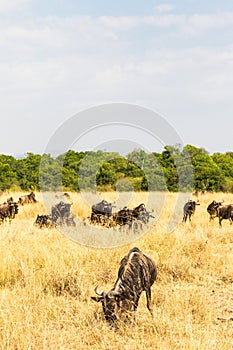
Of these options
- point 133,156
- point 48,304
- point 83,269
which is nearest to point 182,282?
point 83,269

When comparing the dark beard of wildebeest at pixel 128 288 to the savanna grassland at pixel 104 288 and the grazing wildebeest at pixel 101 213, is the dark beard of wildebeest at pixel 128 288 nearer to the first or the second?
the savanna grassland at pixel 104 288

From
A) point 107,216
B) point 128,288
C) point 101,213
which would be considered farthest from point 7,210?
point 128,288

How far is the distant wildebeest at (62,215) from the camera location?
423 inches

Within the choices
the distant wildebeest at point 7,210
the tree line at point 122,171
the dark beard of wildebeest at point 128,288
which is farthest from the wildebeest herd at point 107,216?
the tree line at point 122,171

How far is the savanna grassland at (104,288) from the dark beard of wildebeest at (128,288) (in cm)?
15

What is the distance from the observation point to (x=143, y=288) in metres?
4.53

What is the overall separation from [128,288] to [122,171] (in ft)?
84.7

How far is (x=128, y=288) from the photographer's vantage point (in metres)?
4.21

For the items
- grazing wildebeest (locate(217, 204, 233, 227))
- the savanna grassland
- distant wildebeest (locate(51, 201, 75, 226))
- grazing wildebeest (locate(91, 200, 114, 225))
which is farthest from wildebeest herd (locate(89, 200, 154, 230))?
grazing wildebeest (locate(217, 204, 233, 227))

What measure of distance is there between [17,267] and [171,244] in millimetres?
3334

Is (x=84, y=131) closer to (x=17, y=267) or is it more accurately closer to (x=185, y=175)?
(x=17, y=267)

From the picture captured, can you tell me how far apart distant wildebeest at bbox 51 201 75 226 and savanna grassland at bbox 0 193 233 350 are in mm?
1840

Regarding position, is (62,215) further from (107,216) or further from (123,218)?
(123,218)

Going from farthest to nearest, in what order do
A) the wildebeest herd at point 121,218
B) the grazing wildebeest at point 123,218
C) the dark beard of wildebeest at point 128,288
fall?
the grazing wildebeest at point 123,218 → the wildebeest herd at point 121,218 → the dark beard of wildebeest at point 128,288
